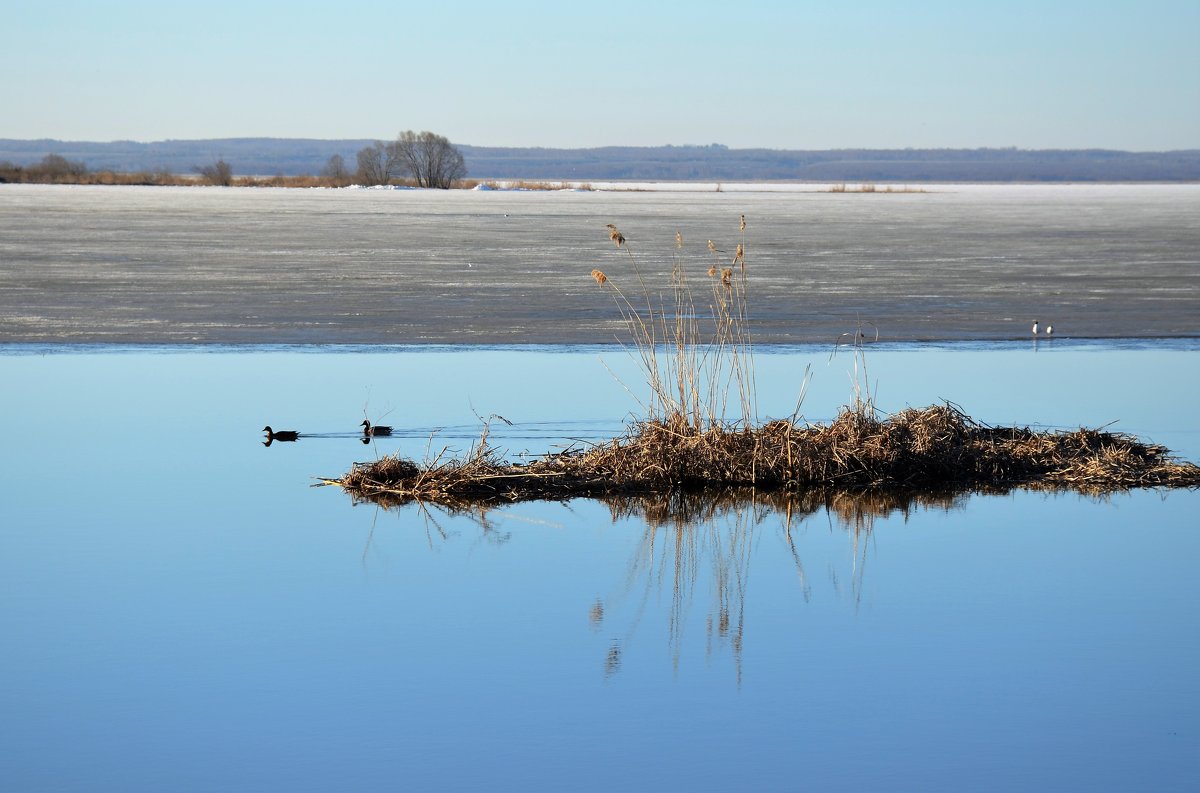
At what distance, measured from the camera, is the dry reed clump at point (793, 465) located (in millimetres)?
7766

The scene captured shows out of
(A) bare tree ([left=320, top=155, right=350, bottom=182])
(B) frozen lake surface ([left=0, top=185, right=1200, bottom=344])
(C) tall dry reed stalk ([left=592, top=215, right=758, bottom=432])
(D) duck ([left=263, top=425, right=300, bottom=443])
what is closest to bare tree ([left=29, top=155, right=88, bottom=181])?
(A) bare tree ([left=320, top=155, right=350, bottom=182])

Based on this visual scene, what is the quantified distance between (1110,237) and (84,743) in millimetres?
32427

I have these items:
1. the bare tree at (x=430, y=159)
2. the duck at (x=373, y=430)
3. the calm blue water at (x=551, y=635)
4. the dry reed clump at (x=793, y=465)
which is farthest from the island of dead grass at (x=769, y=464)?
the bare tree at (x=430, y=159)

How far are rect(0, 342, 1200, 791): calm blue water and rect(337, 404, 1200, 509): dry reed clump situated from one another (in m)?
0.31

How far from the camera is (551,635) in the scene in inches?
204

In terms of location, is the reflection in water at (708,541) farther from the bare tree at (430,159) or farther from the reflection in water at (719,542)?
the bare tree at (430,159)

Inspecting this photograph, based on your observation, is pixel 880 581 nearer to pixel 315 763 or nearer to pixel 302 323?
pixel 315 763

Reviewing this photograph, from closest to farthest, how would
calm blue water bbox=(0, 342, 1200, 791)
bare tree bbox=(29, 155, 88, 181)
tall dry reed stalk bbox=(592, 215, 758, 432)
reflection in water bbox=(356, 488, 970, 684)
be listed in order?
calm blue water bbox=(0, 342, 1200, 791), reflection in water bbox=(356, 488, 970, 684), tall dry reed stalk bbox=(592, 215, 758, 432), bare tree bbox=(29, 155, 88, 181)

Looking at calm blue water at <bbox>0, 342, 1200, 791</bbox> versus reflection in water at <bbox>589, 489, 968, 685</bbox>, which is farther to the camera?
reflection in water at <bbox>589, 489, 968, 685</bbox>

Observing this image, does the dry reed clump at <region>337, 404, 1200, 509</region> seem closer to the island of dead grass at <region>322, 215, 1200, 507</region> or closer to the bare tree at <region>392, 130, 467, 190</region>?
the island of dead grass at <region>322, 215, 1200, 507</region>

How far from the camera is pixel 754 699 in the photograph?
4535mm

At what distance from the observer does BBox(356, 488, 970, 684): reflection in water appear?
5363 mm

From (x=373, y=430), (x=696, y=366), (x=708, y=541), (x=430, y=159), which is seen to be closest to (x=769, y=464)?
(x=708, y=541)

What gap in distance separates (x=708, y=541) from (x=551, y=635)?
1.68 metres
